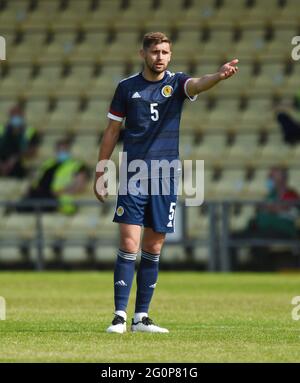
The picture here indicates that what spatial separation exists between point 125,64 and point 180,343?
53.7 ft

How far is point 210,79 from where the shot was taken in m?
8.16

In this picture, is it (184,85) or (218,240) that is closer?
(184,85)

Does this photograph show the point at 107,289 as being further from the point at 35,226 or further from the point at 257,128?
the point at 257,128

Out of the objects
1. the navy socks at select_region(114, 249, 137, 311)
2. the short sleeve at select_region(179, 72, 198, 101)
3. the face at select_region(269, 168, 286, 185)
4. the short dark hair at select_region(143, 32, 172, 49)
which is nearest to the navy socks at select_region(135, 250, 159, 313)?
the navy socks at select_region(114, 249, 137, 311)

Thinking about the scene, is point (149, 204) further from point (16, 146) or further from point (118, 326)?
point (16, 146)

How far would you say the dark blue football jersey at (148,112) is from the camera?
8.48 m

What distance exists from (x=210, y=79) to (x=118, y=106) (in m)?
0.74

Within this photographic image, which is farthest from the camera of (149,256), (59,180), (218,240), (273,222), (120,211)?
(59,180)

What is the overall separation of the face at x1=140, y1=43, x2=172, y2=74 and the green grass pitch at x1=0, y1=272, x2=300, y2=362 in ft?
6.12

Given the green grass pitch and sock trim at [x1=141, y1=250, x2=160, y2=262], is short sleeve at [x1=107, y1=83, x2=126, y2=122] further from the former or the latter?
the green grass pitch

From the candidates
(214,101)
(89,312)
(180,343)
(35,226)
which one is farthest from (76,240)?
(180,343)

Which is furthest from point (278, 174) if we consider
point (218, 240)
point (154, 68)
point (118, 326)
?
point (118, 326)

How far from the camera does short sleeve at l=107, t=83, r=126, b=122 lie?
27.9 feet

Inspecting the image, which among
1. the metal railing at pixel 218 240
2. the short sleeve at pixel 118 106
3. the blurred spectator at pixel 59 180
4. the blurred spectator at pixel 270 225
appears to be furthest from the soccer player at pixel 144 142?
the blurred spectator at pixel 59 180
